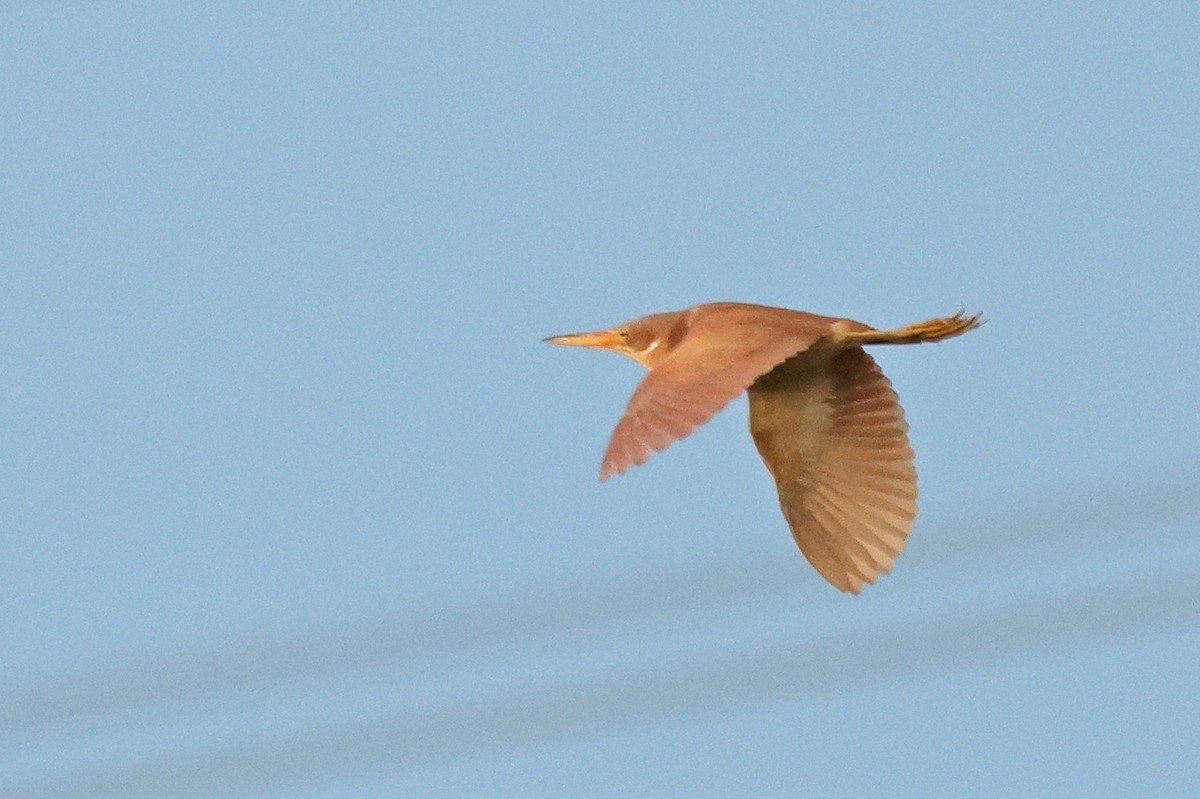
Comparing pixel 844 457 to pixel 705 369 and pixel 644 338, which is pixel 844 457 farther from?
pixel 705 369

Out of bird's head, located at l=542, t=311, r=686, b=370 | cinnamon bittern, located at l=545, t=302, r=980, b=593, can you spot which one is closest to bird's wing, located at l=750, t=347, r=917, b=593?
cinnamon bittern, located at l=545, t=302, r=980, b=593

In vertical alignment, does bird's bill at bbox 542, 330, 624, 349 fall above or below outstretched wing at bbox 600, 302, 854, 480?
above

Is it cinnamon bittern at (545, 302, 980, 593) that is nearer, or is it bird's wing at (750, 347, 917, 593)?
cinnamon bittern at (545, 302, 980, 593)

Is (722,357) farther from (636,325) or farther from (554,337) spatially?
(554,337)

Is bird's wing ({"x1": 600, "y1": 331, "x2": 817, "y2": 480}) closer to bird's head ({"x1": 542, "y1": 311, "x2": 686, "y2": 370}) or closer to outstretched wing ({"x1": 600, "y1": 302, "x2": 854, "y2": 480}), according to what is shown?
outstretched wing ({"x1": 600, "y1": 302, "x2": 854, "y2": 480})

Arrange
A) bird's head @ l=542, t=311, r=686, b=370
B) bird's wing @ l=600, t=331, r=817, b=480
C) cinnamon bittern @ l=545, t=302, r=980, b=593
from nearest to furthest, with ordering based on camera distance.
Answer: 1. bird's wing @ l=600, t=331, r=817, b=480
2. cinnamon bittern @ l=545, t=302, r=980, b=593
3. bird's head @ l=542, t=311, r=686, b=370

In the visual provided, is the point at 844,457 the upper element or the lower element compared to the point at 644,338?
lower

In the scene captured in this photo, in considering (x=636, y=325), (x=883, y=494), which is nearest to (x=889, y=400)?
(x=883, y=494)

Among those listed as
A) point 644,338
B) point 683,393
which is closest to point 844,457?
point 644,338
